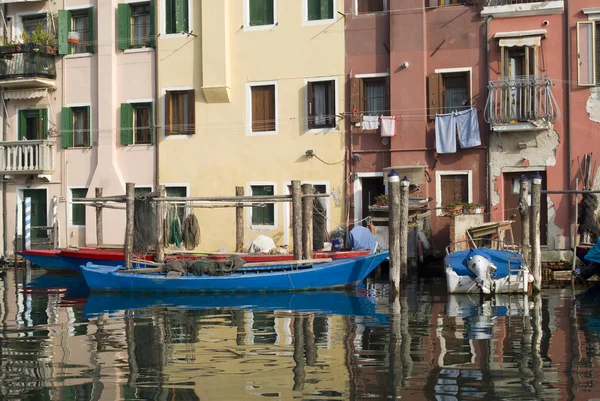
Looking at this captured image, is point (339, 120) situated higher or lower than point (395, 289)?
higher

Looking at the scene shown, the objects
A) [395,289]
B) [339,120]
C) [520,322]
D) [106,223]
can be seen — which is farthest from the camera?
[106,223]

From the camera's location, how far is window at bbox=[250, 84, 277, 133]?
26.0 m

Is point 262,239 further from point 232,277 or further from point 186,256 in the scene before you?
point 232,277

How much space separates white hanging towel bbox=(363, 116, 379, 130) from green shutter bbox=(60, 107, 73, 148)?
981 centimetres

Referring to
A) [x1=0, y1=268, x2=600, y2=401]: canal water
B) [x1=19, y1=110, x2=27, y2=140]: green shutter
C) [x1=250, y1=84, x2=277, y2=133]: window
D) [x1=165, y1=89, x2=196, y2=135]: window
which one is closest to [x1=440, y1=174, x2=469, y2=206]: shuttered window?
[x1=0, y1=268, x2=600, y2=401]: canal water

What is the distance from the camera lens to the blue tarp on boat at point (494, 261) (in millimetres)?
18672

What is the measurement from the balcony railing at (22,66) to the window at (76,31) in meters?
0.71

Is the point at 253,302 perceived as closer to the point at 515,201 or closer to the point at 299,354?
the point at 299,354

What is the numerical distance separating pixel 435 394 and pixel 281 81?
1728 centimetres

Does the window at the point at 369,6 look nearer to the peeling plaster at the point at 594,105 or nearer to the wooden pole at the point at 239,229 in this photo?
the peeling plaster at the point at 594,105

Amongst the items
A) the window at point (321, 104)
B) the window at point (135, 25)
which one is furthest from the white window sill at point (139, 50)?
the window at point (321, 104)

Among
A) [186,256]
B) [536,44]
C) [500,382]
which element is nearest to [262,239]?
[186,256]

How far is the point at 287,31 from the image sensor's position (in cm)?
2562

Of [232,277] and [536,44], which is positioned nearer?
[232,277]
